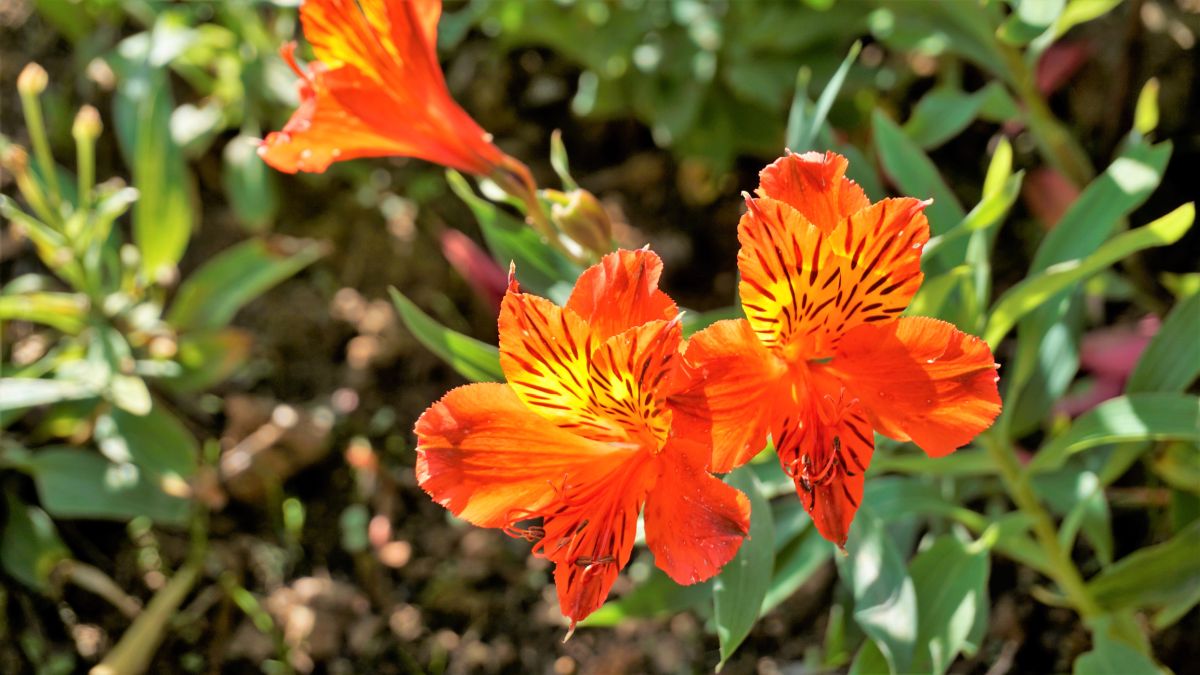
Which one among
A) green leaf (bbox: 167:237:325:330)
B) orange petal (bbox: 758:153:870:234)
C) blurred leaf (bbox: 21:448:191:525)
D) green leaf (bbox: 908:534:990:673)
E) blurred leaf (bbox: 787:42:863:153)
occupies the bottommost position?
blurred leaf (bbox: 21:448:191:525)

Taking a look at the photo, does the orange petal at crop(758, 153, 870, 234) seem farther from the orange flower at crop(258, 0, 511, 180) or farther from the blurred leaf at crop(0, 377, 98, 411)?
the blurred leaf at crop(0, 377, 98, 411)

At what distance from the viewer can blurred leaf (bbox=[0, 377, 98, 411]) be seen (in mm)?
1594

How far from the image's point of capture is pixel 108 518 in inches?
73.5

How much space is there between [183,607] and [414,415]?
490 millimetres

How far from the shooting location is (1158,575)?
135cm

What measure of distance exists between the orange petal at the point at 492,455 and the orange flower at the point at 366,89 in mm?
335

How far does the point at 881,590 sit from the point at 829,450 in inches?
15.9

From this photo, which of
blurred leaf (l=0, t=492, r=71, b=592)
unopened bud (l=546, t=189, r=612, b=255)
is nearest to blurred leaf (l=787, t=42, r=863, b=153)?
unopened bud (l=546, t=189, r=612, b=255)

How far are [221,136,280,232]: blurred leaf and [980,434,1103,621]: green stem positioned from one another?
1.37 metres

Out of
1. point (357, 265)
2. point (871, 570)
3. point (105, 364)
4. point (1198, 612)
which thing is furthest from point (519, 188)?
point (1198, 612)

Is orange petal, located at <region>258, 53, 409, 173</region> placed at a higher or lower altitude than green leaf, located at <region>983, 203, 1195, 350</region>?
higher

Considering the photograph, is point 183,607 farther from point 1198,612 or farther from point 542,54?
point 1198,612

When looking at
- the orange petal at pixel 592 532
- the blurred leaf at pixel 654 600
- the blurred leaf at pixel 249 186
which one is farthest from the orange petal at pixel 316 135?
the blurred leaf at pixel 249 186

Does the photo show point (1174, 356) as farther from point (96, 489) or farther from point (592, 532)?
point (96, 489)
